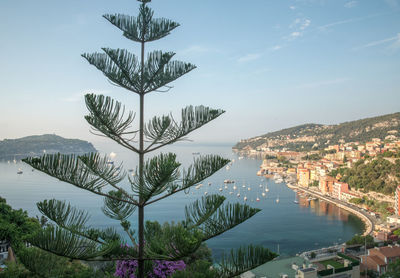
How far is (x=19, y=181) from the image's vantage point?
29.3m

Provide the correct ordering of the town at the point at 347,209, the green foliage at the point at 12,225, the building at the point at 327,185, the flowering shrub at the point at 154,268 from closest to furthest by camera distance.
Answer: the flowering shrub at the point at 154,268 < the green foliage at the point at 12,225 < the town at the point at 347,209 < the building at the point at 327,185

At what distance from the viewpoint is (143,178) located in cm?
142

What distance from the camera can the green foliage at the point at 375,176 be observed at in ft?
79.4

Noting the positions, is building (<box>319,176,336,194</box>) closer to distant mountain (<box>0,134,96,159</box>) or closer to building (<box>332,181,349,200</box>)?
building (<box>332,181,349,200</box>)

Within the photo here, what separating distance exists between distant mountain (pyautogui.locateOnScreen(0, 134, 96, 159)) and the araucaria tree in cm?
3682

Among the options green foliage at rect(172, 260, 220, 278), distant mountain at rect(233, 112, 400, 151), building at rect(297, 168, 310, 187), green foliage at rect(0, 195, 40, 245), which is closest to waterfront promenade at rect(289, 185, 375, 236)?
building at rect(297, 168, 310, 187)

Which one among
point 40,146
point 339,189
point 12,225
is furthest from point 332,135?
point 12,225

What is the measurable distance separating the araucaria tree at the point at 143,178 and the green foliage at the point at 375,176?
26355 mm

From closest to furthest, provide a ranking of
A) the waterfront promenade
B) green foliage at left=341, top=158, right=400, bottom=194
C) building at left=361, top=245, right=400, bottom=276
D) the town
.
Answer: the town
building at left=361, top=245, right=400, bottom=276
the waterfront promenade
green foliage at left=341, top=158, right=400, bottom=194

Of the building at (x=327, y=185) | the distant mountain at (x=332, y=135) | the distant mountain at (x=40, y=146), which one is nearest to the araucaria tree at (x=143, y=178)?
the building at (x=327, y=185)

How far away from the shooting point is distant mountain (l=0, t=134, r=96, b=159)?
3791 cm

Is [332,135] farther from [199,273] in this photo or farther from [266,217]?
[199,273]

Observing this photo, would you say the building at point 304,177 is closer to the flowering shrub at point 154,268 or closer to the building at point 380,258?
the building at point 380,258

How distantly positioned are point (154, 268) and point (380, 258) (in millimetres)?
11494
